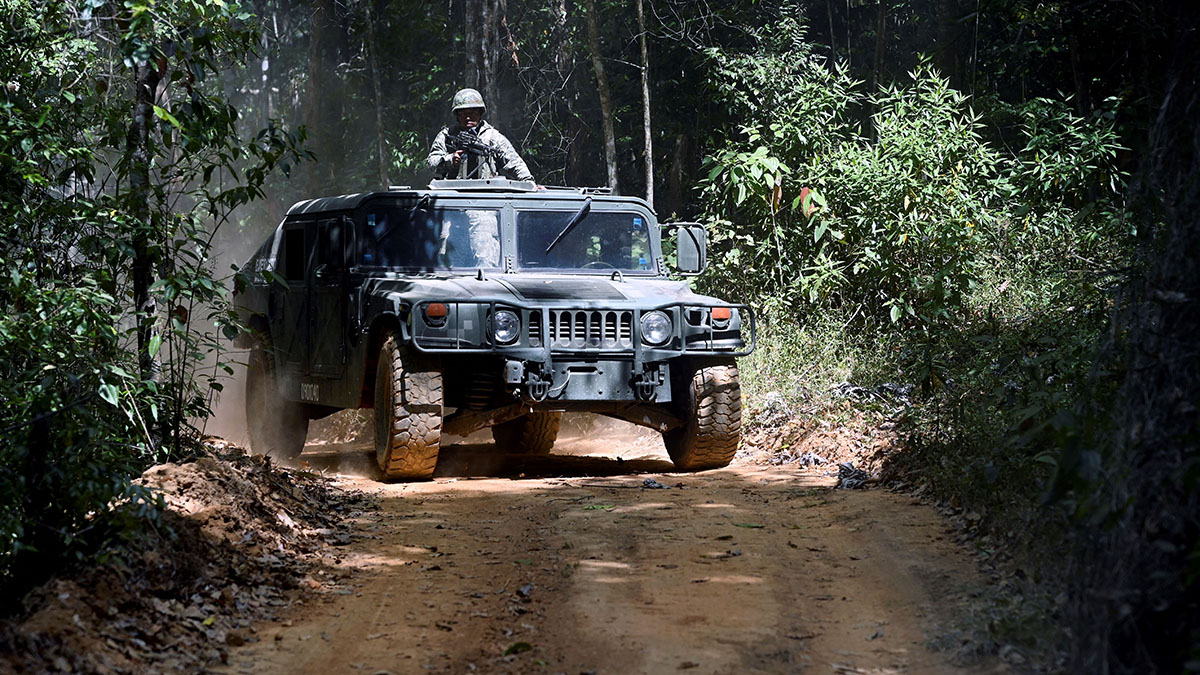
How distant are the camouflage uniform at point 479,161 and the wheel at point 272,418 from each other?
2.11 m

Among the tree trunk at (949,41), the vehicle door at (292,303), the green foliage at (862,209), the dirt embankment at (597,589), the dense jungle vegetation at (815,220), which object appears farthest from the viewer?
the tree trunk at (949,41)

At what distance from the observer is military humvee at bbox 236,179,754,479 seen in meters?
8.02

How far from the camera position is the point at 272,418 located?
10.6 meters

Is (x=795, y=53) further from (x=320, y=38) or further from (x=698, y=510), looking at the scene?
(x=320, y=38)

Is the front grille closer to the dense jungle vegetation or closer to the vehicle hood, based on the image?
the vehicle hood

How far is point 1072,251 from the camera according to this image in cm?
1131

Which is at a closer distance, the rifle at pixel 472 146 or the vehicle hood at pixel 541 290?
the vehicle hood at pixel 541 290

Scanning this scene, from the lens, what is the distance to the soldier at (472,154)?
418 inches

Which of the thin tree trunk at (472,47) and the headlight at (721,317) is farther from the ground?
the thin tree trunk at (472,47)

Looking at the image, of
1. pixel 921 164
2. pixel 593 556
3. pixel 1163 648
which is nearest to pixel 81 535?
pixel 593 556

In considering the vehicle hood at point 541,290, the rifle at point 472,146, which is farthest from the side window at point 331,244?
the rifle at point 472,146

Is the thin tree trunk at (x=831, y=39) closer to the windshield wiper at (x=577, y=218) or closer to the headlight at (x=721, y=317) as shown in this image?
the windshield wiper at (x=577, y=218)

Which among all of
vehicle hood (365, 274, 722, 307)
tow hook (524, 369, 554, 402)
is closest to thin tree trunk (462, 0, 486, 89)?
vehicle hood (365, 274, 722, 307)

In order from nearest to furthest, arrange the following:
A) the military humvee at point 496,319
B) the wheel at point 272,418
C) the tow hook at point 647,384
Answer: the military humvee at point 496,319 < the tow hook at point 647,384 < the wheel at point 272,418
